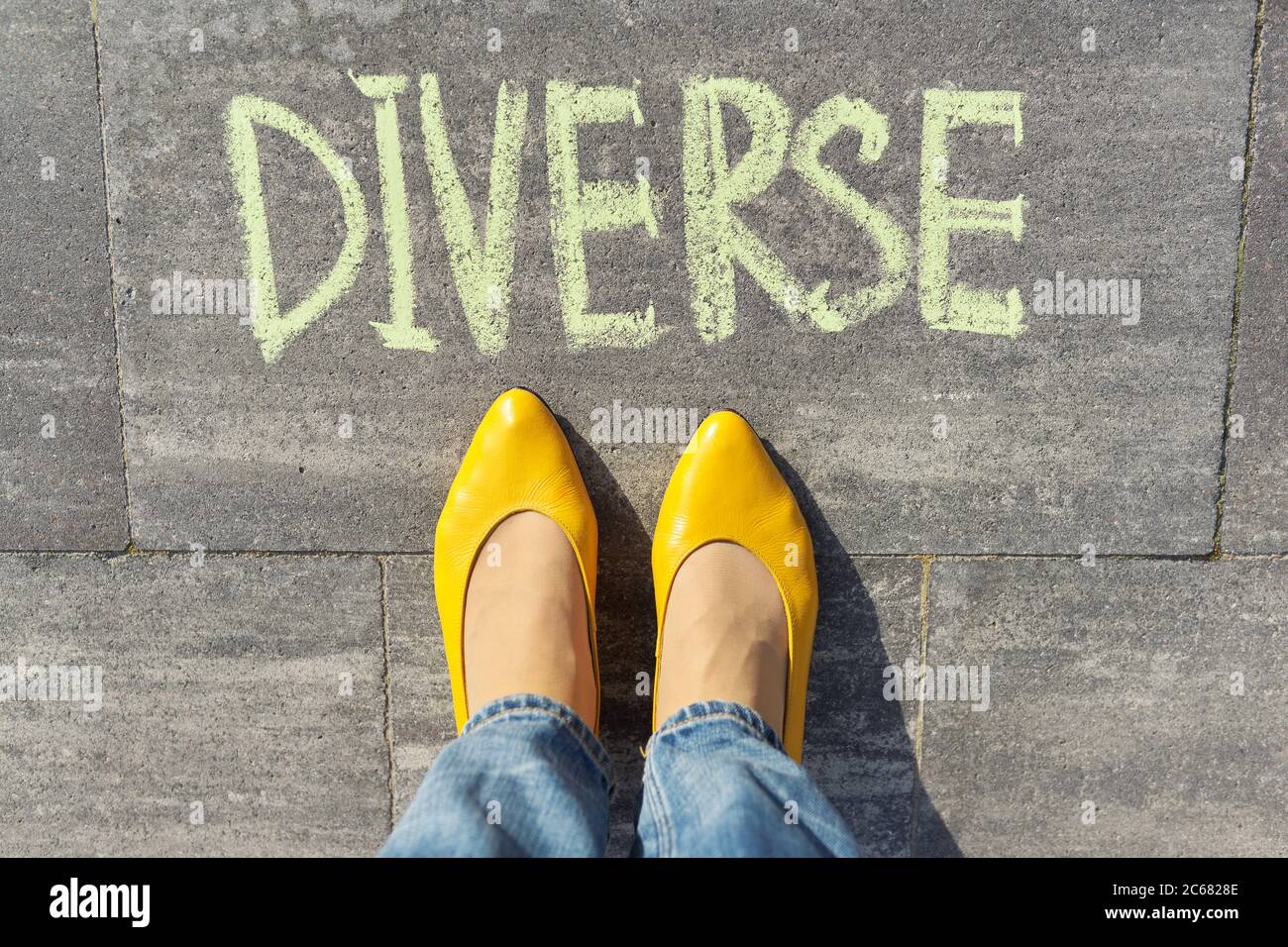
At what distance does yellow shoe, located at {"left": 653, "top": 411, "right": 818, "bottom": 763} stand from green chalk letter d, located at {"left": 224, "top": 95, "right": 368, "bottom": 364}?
105cm

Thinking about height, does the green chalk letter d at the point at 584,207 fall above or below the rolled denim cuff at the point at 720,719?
above

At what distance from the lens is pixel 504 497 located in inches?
85.0

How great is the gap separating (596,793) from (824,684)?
2.67ft

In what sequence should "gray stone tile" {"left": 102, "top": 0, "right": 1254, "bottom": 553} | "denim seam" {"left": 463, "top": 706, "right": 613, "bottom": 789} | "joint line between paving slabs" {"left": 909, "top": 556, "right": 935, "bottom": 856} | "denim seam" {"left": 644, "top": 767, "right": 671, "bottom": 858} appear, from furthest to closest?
1. "joint line between paving slabs" {"left": 909, "top": 556, "right": 935, "bottom": 856}
2. "gray stone tile" {"left": 102, "top": 0, "right": 1254, "bottom": 553}
3. "denim seam" {"left": 463, "top": 706, "right": 613, "bottom": 789}
4. "denim seam" {"left": 644, "top": 767, "right": 671, "bottom": 858}

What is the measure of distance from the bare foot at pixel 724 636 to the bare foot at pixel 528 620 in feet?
0.78

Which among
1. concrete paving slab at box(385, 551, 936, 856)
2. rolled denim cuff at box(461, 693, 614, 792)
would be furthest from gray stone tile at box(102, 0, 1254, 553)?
rolled denim cuff at box(461, 693, 614, 792)

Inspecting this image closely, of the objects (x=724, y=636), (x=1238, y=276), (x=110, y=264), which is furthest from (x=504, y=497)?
(x=1238, y=276)

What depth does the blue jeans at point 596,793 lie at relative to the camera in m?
1.45

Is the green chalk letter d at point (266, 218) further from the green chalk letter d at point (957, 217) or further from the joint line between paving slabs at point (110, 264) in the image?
the green chalk letter d at point (957, 217)

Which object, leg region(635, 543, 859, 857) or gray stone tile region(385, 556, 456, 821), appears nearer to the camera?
leg region(635, 543, 859, 857)

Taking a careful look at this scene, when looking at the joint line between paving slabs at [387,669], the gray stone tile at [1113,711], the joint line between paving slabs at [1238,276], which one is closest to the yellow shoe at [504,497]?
the joint line between paving slabs at [387,669]

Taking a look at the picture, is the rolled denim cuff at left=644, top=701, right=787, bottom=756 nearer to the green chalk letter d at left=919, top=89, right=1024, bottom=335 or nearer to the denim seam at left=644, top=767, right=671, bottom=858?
the denim seam at left=644, top=767, right=671, bottom=858

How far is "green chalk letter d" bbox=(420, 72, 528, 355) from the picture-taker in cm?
204

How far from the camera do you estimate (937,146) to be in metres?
2.06
